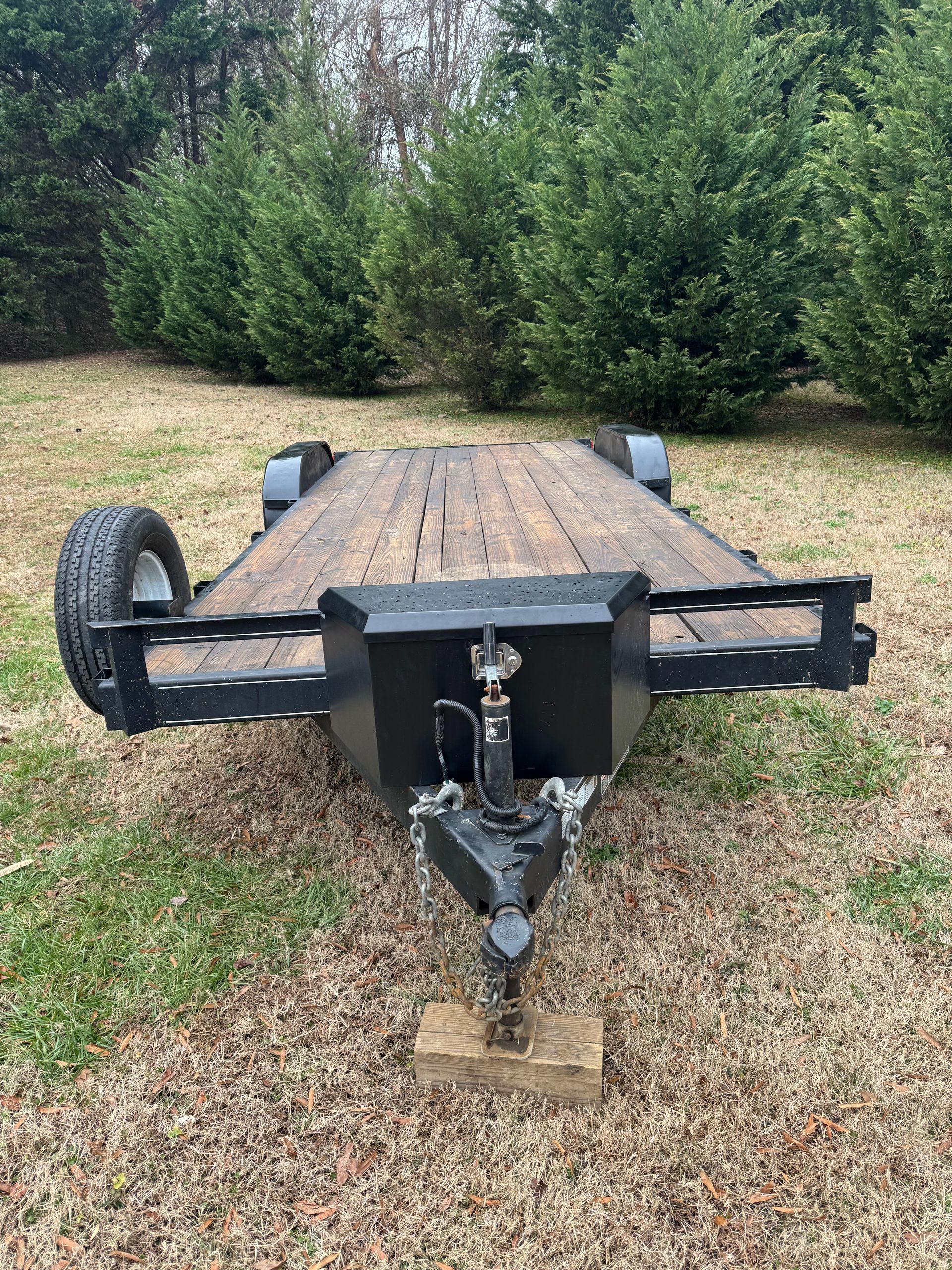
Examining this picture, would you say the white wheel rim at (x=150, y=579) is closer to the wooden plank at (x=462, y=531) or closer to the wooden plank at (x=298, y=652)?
the wooden plank at (x=298, y=652)

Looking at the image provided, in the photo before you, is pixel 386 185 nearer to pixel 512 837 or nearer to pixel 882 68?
pixel 882 68

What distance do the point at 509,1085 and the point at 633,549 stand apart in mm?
1655

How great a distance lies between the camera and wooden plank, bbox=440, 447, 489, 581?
8.73 ft

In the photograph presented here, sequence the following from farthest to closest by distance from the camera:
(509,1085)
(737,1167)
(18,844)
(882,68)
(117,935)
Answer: (882,68) < (18,844) < (117,935) < (509,1085) < (737,1167)

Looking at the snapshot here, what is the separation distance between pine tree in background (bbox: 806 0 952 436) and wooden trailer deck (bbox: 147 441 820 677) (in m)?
4.97

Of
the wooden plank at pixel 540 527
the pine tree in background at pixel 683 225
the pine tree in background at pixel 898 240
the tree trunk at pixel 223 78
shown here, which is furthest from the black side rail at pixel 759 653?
the tree trunk at pixel 223 78

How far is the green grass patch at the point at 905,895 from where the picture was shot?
7.29 ft

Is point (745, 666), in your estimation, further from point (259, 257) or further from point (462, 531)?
point (259, 257)

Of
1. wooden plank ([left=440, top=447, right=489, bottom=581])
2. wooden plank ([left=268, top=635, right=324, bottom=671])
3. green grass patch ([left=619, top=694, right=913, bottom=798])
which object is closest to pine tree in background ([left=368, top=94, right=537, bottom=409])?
wooden plank ([left=440, top=447, right=489, bottom=581])

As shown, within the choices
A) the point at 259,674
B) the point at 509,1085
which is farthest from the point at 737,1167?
the point at 259,674

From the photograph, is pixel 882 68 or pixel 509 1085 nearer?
pixel 509 1085

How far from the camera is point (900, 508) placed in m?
6.43

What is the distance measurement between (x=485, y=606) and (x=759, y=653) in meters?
0.76

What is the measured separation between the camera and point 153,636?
2.01 metres
